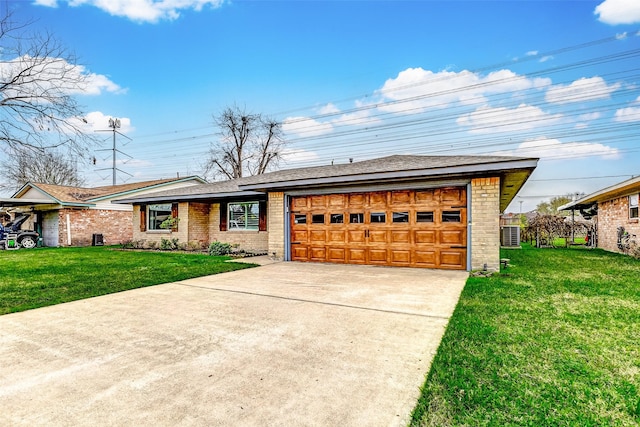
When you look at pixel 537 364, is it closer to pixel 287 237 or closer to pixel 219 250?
pixel 287 237

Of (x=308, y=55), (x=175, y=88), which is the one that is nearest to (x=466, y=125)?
(x=308, y=55)

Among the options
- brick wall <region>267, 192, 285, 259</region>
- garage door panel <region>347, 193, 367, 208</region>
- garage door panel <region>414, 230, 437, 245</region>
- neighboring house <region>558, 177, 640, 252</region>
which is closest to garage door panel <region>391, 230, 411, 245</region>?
garage door panel <region>414, 230, 437, 245</region>

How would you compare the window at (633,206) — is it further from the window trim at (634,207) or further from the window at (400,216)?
the window at (400,216)

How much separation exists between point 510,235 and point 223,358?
59.2ft

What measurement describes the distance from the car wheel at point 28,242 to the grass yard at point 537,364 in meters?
23.2

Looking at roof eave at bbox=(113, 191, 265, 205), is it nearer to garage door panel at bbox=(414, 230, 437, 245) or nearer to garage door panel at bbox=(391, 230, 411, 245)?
garage door panel at bbox=(391, 230, 411, 245)

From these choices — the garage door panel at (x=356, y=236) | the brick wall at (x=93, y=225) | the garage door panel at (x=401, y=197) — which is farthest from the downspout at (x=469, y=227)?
the brick wall at (x=93, y=225)

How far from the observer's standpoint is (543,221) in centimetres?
1898

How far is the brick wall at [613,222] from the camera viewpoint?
12704mm

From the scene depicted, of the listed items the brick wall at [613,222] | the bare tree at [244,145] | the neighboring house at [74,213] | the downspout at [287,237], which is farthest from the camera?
the bare tree at [244,145]

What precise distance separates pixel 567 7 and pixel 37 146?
1728 cm

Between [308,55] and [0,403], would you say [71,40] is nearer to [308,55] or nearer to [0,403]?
[0,403]

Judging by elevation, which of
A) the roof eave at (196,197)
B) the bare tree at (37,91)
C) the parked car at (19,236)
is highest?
the bare tree at (37,91)

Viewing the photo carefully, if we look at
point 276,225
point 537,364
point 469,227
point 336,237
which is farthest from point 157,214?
point 537,364
